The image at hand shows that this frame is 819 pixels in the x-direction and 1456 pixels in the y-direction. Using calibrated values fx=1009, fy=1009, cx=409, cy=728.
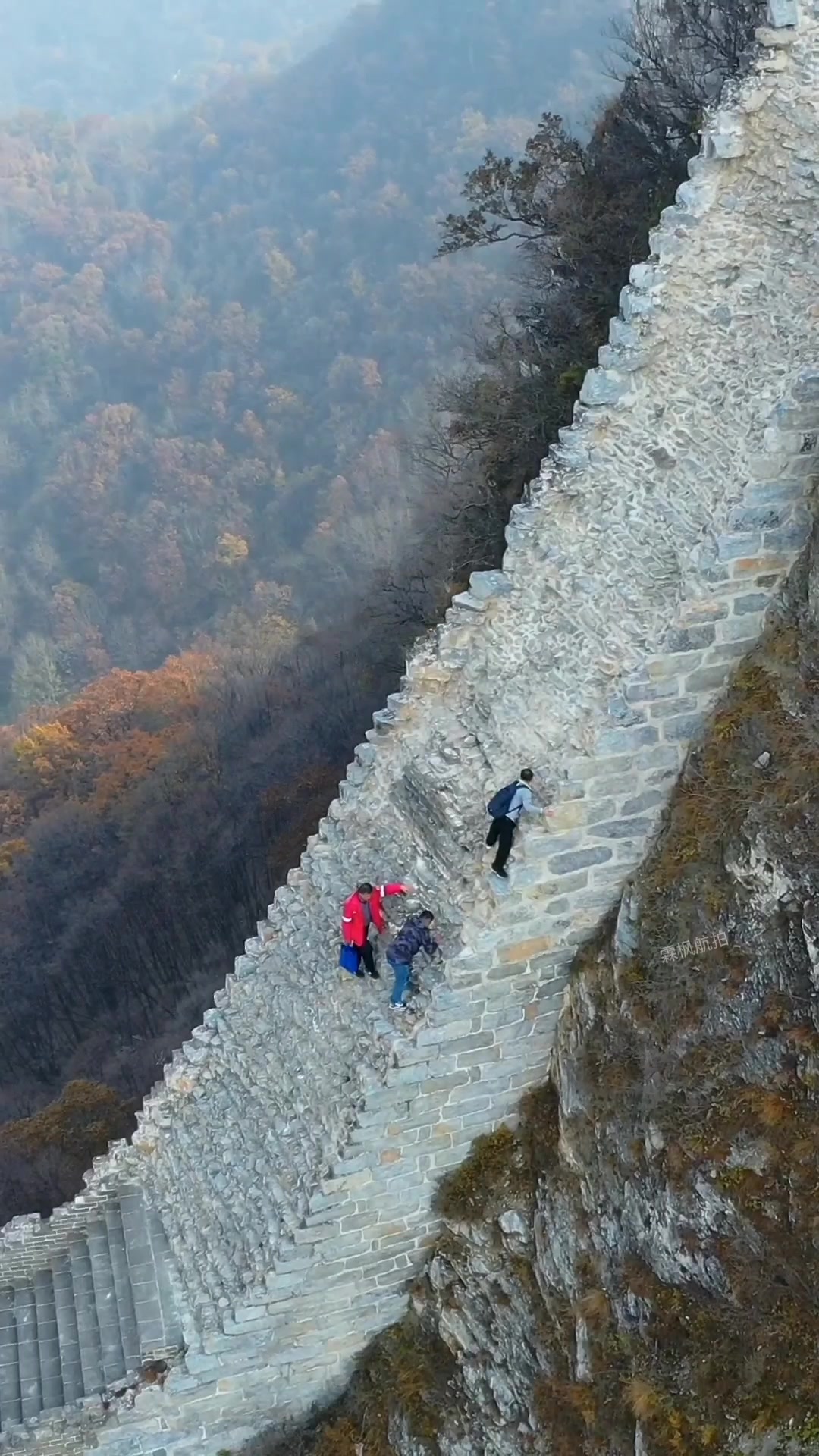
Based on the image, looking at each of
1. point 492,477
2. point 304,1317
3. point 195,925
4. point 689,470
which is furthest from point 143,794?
point 689,470

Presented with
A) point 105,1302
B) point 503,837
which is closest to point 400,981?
point 503,837

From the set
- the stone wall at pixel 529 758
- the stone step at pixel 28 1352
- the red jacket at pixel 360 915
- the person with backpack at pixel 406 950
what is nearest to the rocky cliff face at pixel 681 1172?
the stone wall at pixel 529 758

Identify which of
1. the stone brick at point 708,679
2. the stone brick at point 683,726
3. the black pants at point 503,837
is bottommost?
the black pants at point 503,837

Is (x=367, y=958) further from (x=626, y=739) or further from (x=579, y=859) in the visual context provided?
(x=626, y=739)

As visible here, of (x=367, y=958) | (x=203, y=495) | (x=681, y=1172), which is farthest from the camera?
(x=203, y=495)

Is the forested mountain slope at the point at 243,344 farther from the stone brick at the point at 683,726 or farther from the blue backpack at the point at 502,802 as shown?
the stone brick at the point at 683,726

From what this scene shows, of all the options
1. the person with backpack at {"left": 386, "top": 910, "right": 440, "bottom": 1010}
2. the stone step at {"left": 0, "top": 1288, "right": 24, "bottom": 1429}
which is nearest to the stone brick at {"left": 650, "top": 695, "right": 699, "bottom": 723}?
the person with backpack at {"left": 386, "top": 910, "right": 440, "bottom": 1010}

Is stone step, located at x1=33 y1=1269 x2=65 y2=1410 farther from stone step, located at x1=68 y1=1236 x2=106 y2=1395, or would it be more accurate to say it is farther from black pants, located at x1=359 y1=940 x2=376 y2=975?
black pants, located at x1=359 y1=940 x2=376 y2=975
